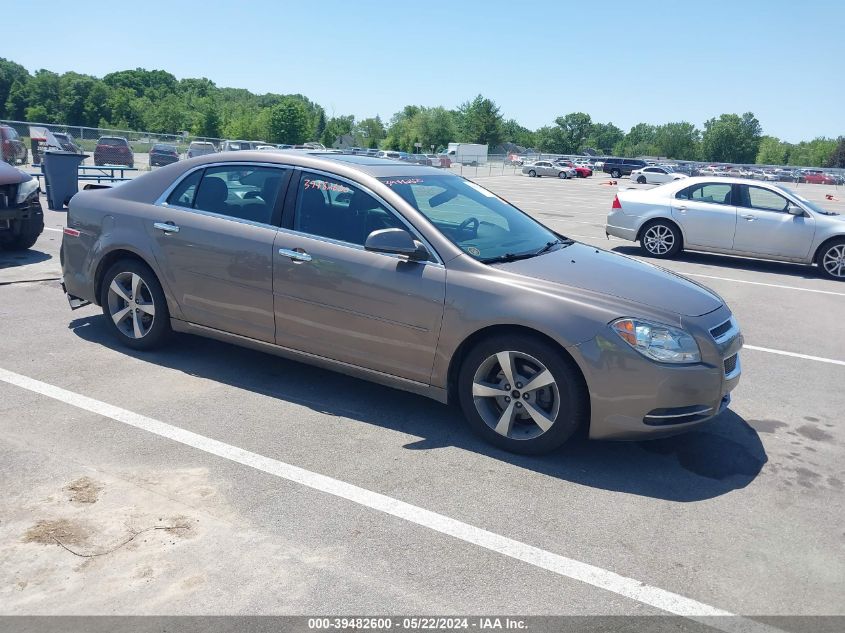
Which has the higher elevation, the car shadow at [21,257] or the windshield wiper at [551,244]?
the windshield wiper at [551,244]

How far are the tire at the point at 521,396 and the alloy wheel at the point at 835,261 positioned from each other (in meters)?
9.77

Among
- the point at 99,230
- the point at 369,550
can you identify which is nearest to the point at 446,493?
the point at 369,550

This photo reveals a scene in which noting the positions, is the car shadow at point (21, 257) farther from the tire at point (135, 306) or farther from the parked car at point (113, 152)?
the parked car at point (113, 152)

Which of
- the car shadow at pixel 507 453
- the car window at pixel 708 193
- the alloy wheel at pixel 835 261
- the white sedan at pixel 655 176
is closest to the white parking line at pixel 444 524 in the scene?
the car shadow at pixel 507 453

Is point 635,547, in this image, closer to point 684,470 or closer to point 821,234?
point 684,470

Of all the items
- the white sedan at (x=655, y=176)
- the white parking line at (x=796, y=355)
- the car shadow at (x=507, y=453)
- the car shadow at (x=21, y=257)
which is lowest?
the car shadow at (x=507, y=453)

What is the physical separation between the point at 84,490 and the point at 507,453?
2320 mm

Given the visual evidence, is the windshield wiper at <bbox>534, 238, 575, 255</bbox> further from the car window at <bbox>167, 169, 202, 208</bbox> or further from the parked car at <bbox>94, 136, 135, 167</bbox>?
the parked car at <bbox>94, 136, 135, 167</bbox>

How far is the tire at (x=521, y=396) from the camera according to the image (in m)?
4.27

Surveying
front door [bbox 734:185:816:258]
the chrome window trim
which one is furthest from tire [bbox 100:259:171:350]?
front door [bbox 734:185:816:258]

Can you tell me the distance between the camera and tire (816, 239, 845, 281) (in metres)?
12.1

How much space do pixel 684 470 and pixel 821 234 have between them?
9.47 meters

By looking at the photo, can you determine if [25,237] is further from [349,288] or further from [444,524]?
[444,524]

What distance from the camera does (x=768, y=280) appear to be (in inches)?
459
